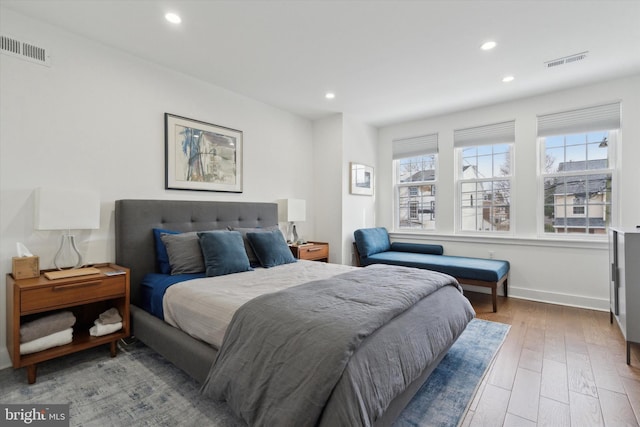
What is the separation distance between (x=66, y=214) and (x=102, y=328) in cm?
90

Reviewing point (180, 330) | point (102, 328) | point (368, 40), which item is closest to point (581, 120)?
point (368, 40)

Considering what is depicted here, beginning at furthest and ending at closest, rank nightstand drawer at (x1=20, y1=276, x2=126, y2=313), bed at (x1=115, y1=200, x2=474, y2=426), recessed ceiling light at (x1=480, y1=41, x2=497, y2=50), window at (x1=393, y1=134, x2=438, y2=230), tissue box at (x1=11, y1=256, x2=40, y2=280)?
1. window at (x1=393, y1=134, x2=438, y2=230)
2. recessed ceiling light at (x1=480, y1=41, x2=497, y2=50)
3. tissue box at (x1=11, y1=256, x2=40, y2=280)
4. nightstand drawer at (x1=20, y1=276, x2=126, y2=313)
5. bed at (x1=115, y1=200, x2=474, y2=426)

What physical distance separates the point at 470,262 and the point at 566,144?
1900 mm

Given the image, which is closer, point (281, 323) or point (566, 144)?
point (281, 323)

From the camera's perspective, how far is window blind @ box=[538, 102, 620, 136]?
3.42m

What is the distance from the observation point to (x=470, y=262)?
12.6 ft

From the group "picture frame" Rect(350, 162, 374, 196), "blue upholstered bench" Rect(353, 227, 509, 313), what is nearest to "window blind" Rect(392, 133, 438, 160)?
"picture frame" Rect(350, 162, 374, 196)

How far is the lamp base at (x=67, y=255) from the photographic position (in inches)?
92.1

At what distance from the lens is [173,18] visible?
2.27m

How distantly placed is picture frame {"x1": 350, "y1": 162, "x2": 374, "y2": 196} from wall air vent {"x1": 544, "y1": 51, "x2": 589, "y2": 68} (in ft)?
8.35

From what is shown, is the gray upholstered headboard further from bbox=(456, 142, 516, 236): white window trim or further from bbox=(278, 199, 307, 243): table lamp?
bbox=(456, 142, 516, 236): white window trim

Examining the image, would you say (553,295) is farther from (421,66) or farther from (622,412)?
(421,66)

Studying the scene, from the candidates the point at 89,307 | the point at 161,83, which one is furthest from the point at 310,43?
the point at 89,307

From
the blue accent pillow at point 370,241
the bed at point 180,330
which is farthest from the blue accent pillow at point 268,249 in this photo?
the blue accent pillow at point 370,241
